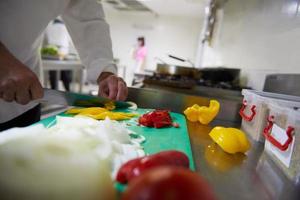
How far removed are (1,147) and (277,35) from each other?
111cm

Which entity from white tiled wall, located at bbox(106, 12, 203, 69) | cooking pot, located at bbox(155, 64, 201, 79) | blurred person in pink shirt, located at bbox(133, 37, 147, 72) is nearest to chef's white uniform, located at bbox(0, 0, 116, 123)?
cooking pot, located at bbox(155, 64, 201, 79)

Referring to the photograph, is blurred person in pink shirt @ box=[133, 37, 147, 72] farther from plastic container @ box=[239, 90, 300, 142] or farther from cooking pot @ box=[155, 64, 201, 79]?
plastic container @ box=[239, 90, 300, 142]

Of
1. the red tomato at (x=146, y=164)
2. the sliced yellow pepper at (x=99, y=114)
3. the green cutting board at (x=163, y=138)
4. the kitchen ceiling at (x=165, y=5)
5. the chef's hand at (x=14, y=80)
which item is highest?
the kitchen ceiling at (x=165, y=5)

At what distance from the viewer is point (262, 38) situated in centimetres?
123

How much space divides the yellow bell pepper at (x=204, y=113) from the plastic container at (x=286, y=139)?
0.79 feet

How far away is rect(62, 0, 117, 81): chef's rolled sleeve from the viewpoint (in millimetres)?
921

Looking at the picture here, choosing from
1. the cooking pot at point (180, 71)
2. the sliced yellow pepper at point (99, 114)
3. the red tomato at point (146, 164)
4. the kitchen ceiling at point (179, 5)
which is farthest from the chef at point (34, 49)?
the kitchen ceiling at point (179, 5)

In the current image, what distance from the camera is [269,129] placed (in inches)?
21.4

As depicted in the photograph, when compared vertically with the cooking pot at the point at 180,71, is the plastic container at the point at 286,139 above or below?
below

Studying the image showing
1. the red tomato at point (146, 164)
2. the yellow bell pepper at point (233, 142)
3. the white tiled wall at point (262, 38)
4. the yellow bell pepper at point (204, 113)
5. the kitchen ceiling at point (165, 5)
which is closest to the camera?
the red tomato at point (146, 164)

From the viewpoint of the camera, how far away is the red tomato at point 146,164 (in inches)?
11.9

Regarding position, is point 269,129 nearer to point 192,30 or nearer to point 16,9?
point 16,9

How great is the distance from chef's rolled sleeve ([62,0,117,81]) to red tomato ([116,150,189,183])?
2.02 feet

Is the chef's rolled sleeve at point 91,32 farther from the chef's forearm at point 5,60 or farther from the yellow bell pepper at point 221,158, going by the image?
the yellow bell pepper at point 221,158
